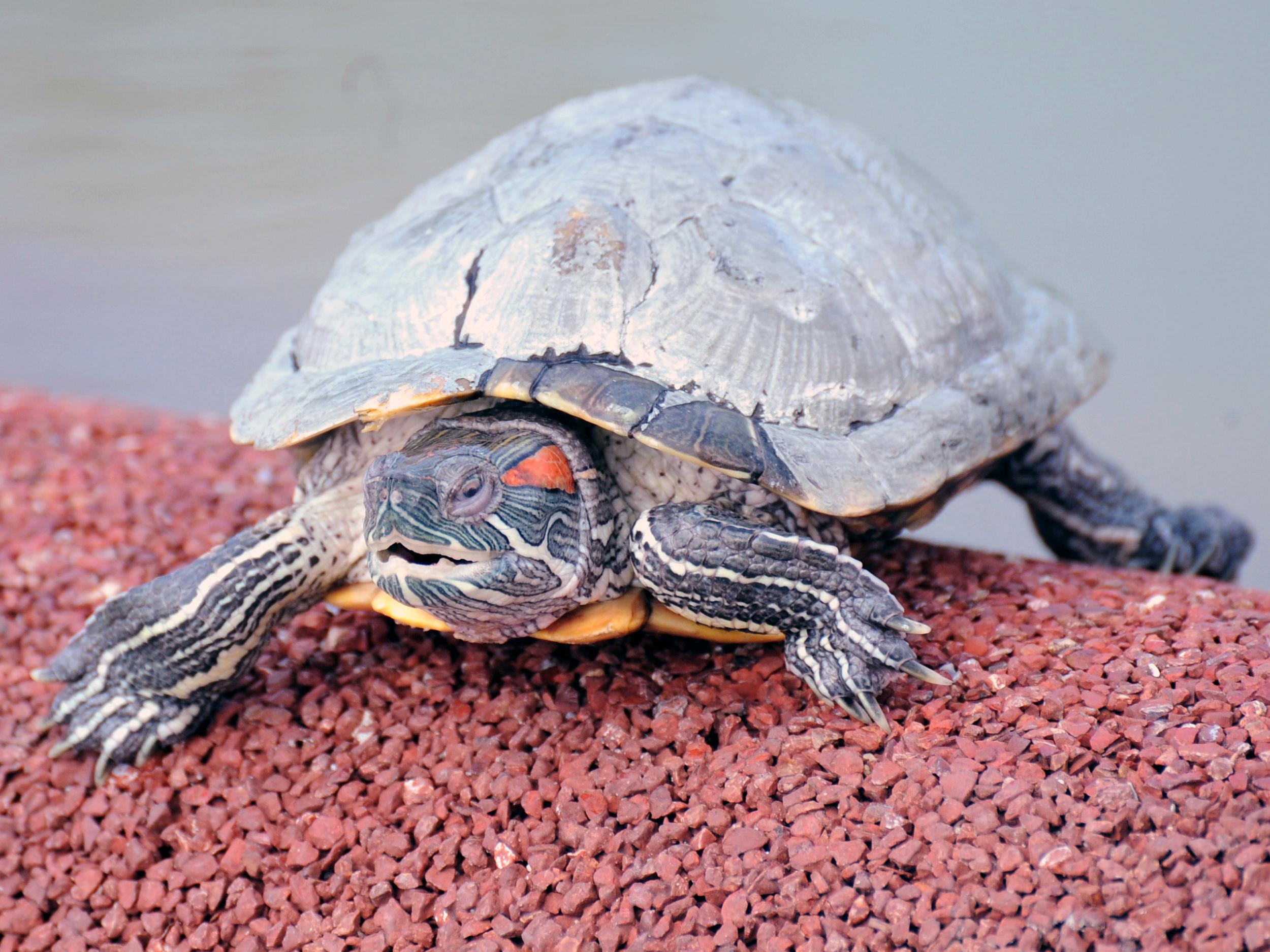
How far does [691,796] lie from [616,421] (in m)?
0.96

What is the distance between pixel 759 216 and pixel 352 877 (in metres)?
2.18

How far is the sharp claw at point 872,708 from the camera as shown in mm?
2551

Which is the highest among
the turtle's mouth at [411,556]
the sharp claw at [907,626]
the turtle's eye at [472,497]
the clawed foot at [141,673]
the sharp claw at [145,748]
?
the turtle's eye at [472,497]

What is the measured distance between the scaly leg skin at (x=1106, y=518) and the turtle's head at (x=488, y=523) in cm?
200

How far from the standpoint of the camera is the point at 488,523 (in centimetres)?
253

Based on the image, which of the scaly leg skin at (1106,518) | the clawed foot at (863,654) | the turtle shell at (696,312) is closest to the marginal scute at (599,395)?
the turtle shell at (696,312)

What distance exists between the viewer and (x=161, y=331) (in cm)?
745

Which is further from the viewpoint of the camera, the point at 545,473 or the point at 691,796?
the point at 545,473

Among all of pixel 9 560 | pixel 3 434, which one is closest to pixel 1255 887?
pixel 9 560

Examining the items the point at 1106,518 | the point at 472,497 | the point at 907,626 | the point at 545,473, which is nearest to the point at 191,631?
the point at 472,497

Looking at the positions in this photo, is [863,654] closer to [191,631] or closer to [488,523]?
[488,523]

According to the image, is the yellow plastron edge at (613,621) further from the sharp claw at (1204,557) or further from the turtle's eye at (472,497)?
→ the sharp claw at (1204,557)

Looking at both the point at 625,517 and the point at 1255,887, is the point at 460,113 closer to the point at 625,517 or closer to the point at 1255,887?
the point at 625,517

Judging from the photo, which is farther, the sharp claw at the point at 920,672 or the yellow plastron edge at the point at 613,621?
the yellow plastron edge at the point at 613,621
